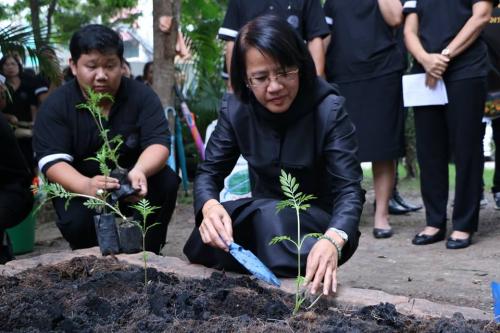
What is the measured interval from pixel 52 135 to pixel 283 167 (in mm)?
1364

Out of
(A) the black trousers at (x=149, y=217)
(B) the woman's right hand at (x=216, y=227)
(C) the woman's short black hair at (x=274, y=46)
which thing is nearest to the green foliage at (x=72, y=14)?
(A) the black trousers at (x=149, y=217)

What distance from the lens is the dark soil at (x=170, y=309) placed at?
1.92 meters

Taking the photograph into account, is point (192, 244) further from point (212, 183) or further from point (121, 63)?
point (121, 63)

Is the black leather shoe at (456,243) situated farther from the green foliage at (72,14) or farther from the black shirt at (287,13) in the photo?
the green foliage at (72,14)

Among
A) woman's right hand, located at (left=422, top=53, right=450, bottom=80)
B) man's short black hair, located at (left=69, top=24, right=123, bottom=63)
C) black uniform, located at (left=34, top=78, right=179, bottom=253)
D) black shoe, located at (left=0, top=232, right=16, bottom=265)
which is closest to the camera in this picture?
man's short black hair, located at (left=69, top=24, right=123, bottom=63)

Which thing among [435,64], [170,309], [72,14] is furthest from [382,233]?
[72,14]

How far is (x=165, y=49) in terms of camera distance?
259 inches

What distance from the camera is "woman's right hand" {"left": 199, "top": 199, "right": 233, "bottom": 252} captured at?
8.16ft

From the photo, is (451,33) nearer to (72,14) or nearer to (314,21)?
(314,21)

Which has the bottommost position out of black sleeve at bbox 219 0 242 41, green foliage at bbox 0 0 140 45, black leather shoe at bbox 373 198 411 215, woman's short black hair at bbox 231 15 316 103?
black leather shoe at bbox 373 198 411 215

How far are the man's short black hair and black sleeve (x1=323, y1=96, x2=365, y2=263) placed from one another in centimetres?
131

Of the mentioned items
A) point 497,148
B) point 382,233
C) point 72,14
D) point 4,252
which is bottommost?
point 382,233

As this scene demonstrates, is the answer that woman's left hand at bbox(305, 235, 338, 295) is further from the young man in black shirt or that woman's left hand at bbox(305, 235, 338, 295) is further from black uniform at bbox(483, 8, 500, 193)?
black uniform at bbox(483, 8, 500, 193)

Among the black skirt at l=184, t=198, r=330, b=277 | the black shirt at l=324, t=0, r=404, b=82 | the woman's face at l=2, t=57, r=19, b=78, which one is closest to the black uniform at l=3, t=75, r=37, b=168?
the woman's face at l=2, t=57, r=19, b=78
